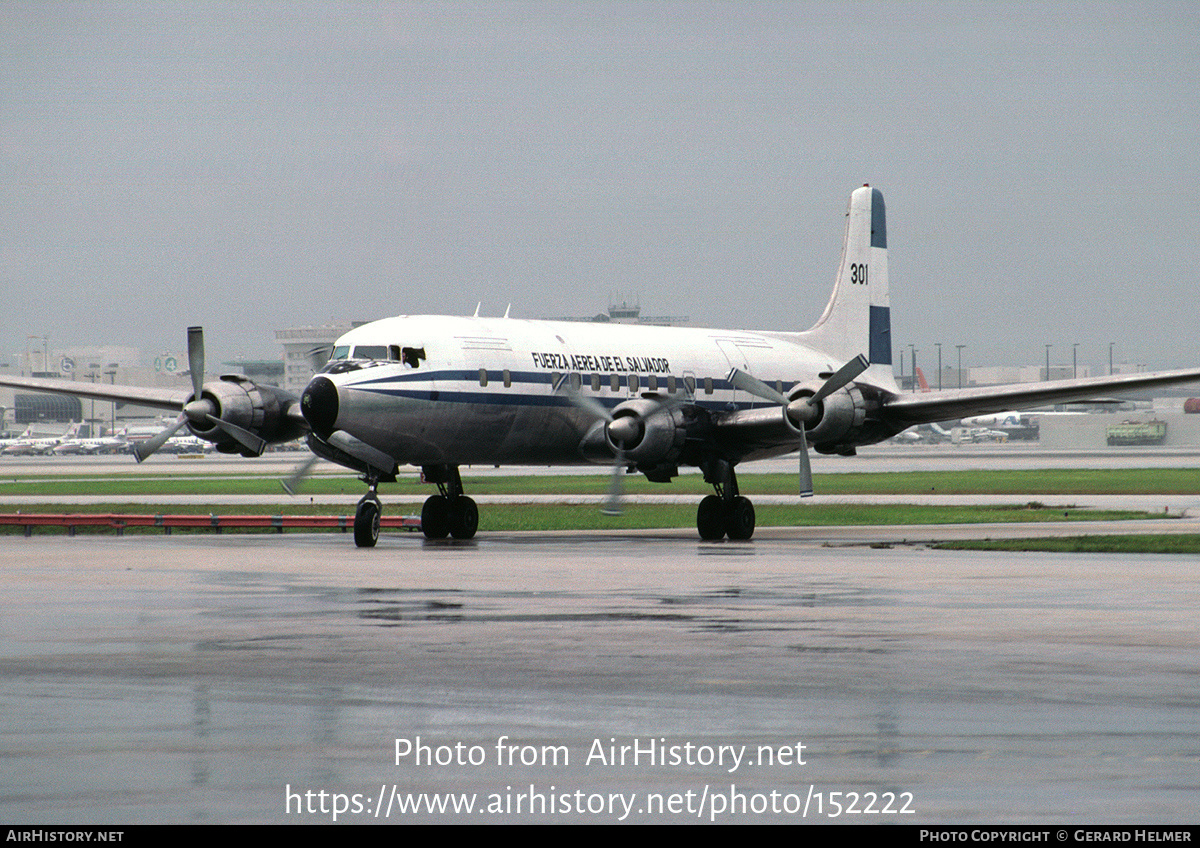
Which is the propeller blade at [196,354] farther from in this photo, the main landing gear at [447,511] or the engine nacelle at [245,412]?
the main landing gear at [447,511]

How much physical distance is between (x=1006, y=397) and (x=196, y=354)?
19022 millimetres

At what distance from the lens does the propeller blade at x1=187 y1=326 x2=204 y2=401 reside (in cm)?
3459

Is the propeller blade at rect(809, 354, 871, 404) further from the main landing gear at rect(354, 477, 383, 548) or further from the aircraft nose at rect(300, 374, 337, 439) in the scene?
the aircraft nose at rect(300, 374, 337, 439)

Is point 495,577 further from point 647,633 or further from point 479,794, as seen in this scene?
point 479,794

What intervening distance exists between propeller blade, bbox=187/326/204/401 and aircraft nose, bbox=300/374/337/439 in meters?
5.75

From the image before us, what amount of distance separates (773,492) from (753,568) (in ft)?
109

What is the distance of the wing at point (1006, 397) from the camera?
32.8 m

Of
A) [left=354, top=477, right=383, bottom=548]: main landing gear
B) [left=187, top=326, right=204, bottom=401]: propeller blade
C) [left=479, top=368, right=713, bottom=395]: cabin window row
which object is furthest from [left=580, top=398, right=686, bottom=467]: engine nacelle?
[left=187, top=326, right=204, bottom=401]: propeller blade

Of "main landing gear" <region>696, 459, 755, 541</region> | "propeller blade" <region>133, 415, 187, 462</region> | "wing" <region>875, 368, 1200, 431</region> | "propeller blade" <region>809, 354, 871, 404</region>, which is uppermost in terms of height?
"propeller blade" <region>809, 354, 871, 404</region>

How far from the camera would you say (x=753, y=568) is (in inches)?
973

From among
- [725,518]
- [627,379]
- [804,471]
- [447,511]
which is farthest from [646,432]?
[447,511]

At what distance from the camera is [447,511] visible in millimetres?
34000

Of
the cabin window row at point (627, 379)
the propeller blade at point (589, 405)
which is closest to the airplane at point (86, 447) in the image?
the cabin window row at point (627, 379)

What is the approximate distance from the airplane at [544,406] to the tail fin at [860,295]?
4690 millimetres
